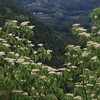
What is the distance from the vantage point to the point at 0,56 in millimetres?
7008

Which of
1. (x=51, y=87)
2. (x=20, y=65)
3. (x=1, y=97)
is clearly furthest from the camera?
(x=1, y=97)

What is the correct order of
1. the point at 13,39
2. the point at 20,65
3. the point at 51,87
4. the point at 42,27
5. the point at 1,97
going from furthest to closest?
the point at 42,27 → the point at 1,97 → the point at 13,39 → the point at 51,87 → the point at 20,65

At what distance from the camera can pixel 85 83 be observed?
8445 mm

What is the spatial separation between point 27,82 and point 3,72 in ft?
2.30

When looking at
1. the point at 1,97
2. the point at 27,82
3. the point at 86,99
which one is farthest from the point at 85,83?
the point at 1,97

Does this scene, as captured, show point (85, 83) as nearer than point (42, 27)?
Yes

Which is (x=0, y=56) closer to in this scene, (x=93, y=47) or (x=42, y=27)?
(x=93, y=47)

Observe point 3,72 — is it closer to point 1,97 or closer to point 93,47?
Result: point 93,47

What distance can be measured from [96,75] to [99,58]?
81 centimetres

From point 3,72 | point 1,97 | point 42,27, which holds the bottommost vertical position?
point 42,27

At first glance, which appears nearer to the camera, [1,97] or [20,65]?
[20,65]

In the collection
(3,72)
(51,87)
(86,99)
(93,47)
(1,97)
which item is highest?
(93,47)

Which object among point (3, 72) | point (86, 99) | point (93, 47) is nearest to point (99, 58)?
point (93, 47)

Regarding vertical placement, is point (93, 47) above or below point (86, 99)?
above
